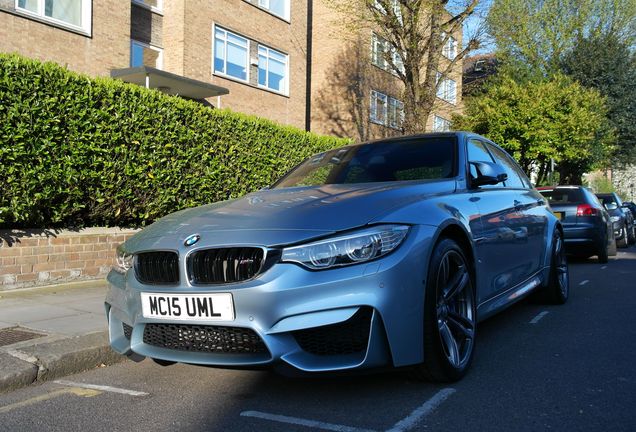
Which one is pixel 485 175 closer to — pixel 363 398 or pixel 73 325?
pixel 363 398

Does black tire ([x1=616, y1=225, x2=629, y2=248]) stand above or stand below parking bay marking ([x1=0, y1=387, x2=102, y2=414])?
above

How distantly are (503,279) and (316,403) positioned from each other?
1994 millimetres

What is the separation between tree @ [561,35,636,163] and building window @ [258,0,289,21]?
17.6m

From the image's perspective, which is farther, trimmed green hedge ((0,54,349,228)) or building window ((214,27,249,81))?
building window ((214,27,249,81))

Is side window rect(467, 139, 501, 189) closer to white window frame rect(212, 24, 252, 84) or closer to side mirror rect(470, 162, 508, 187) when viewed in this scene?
side mirror rect(470, 162, 508, 187)

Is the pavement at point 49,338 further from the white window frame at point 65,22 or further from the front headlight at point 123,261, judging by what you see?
the white window frame at point 65,22

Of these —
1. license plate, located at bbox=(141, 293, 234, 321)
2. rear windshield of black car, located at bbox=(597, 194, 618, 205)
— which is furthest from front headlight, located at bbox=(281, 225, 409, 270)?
rear windshield of black car, located at bbox=(597, 194, 618, 205)

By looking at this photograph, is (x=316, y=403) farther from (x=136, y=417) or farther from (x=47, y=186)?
(x=47, y=186)

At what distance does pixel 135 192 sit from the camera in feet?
27.7

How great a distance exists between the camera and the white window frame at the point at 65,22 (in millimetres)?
12266

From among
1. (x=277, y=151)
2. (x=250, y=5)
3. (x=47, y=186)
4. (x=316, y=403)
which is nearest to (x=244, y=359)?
(x=316, y=403)

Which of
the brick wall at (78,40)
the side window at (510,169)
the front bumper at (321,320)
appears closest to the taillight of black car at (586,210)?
the side window at (510,169)

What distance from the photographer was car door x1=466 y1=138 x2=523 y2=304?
4.01 m

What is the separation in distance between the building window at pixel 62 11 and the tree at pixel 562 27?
23029 mm
